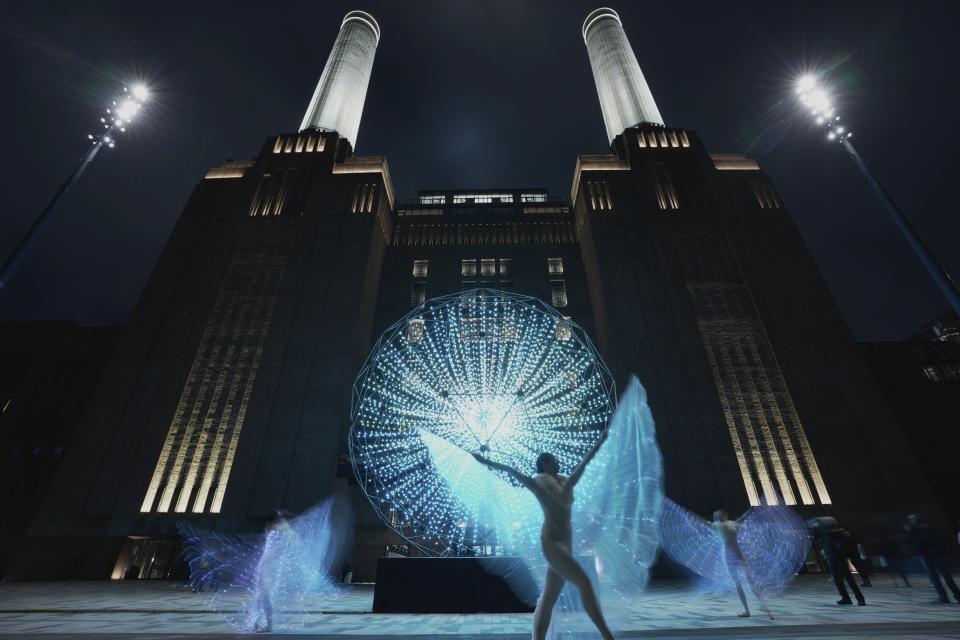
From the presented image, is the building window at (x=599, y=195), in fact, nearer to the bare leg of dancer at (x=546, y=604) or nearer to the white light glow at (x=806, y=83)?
the white light glow at (x=806, y=83)

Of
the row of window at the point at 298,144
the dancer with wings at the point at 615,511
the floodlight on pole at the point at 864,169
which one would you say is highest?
the row of window at the point at 298,144

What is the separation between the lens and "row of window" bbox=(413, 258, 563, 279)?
39156mm

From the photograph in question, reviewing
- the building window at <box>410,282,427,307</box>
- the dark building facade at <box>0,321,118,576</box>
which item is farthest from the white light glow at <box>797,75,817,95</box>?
Answer: the dark building facade at <box>0,321,118,576</box>

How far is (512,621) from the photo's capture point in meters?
9.39

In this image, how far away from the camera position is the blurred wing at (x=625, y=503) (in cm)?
627

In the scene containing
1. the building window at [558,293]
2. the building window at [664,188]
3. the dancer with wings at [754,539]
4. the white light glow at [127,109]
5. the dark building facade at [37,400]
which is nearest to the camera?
the white light glow at [127,109]

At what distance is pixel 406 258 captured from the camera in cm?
4003

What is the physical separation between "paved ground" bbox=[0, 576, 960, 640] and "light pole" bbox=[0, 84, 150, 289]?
24.0ft

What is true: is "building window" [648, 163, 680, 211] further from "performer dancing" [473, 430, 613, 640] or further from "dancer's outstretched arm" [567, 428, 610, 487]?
"performer dancing" [473, 430, 613, 640]

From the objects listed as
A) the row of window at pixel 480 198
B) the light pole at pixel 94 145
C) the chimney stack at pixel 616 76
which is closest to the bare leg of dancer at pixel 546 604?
the light pole at pixel 94 145

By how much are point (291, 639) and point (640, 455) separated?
20.9 feet

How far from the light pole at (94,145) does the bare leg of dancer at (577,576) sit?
38.6 ft

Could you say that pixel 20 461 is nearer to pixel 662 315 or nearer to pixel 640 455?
pixel 640 455

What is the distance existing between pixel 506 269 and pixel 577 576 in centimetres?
3546
